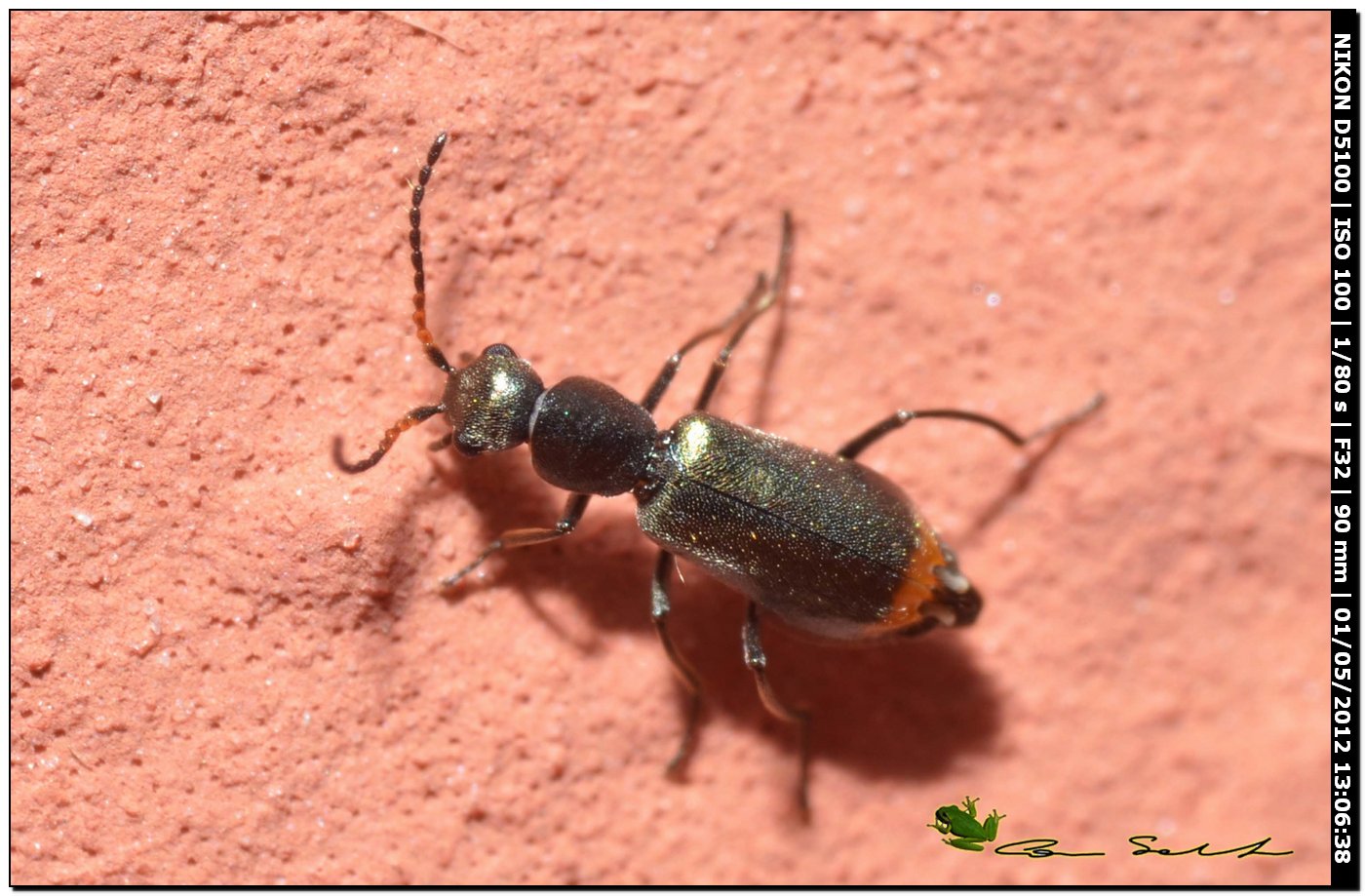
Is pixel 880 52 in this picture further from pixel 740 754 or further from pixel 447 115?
pixel 740 754

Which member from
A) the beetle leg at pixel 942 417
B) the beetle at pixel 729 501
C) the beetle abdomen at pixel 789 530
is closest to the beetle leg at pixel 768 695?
the beetle at pixel 729 501

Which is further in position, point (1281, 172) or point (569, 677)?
point (1281, 172)

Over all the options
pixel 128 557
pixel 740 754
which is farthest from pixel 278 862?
pixel 740 754

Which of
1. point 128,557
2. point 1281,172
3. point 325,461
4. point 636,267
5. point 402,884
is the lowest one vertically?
point 402,884

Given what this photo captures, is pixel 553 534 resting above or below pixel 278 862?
above
